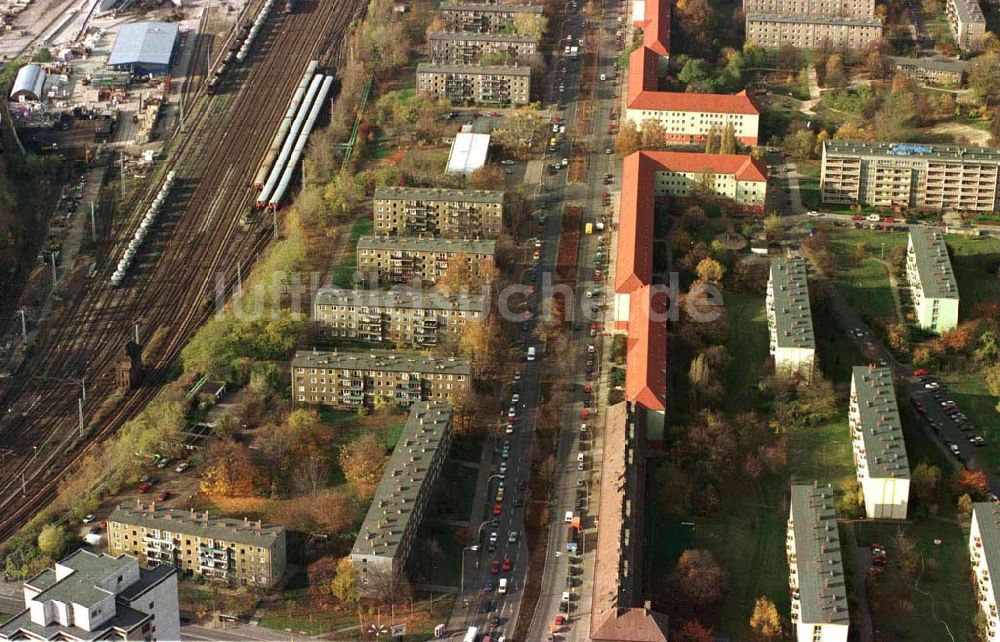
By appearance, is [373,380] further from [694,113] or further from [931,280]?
[694,113]

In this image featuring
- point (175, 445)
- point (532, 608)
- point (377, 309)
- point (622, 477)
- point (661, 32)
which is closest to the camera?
point (532, 608)

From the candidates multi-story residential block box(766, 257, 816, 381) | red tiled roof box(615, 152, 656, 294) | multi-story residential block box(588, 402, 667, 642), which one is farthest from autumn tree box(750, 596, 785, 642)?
red tiled roof box(615, 152, 656, 294)

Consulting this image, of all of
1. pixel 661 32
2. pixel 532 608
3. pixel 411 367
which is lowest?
pixel 532 608

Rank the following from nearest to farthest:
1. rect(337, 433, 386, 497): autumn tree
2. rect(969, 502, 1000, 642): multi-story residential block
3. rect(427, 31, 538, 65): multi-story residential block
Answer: rect(969, 502, 1000, 642): multi-story residential block
rect(337, 433, 386, 497): autumn tree
rect(427, 31, 538, 65): multi-story residential block

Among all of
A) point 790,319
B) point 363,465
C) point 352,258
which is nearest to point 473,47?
point 352,258

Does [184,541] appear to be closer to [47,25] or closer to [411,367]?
[411,367]

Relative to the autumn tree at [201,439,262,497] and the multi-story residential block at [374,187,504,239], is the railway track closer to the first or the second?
the autumn tree at [201,439,262,497]

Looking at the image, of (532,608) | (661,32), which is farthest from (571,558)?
(661,32)
